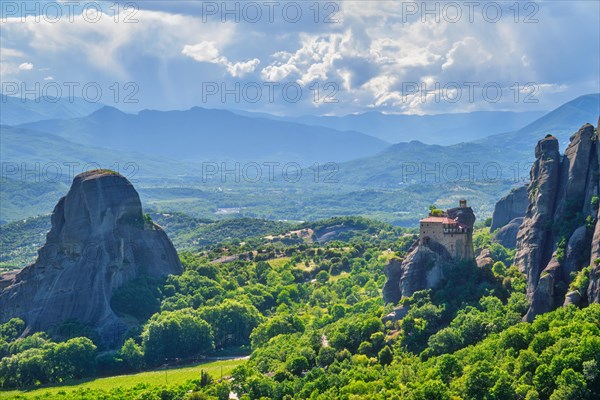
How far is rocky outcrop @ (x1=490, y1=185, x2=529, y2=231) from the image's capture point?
17075 centimetres

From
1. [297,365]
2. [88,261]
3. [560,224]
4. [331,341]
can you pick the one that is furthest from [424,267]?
[88,261]

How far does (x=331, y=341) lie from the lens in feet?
311

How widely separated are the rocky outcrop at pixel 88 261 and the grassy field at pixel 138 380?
40.4 ft

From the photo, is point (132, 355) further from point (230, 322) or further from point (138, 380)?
point (230, 322)

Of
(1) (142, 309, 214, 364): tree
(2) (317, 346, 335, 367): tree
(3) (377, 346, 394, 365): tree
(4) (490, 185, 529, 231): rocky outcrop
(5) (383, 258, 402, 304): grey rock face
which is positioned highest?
(4) (490, 185, 529, 231): rocky outcrop

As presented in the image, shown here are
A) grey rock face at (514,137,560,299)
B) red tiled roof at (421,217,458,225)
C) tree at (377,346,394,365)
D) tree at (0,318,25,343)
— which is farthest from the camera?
tree at (0,318,25,343)

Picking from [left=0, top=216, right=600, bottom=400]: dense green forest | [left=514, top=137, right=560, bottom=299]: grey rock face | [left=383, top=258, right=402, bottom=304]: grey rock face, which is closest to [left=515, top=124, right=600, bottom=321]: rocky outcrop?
[left=514, top=137, right=560, bottom=299]: grey rock face

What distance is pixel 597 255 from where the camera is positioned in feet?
254

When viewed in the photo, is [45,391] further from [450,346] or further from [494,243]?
[494,243]

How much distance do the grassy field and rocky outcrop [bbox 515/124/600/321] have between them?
36.5 meters

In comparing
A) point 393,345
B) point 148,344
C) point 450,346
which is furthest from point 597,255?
point 148,344

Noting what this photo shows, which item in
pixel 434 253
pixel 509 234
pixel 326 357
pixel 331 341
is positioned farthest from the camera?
pixel 509 234

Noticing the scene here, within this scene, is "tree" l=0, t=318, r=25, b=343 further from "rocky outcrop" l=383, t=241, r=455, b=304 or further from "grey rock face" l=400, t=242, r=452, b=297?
"grey rock face" l=400, t=242, r=452, b=297

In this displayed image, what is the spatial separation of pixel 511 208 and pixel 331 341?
89.8 metres
